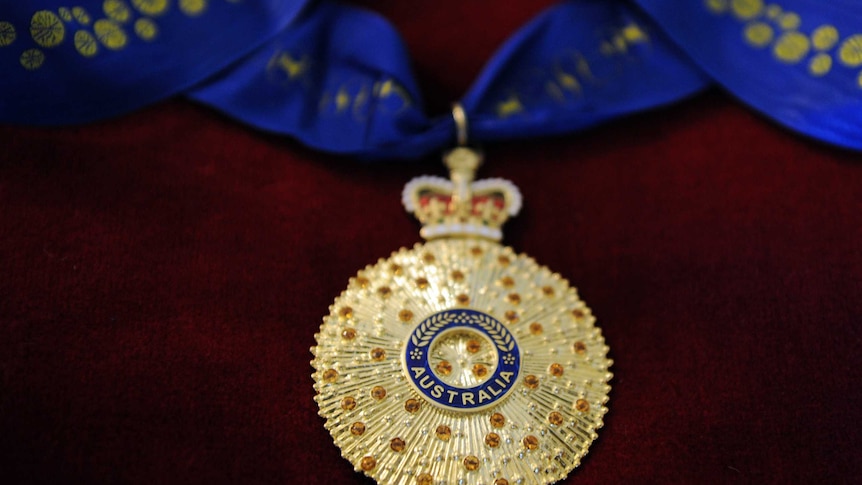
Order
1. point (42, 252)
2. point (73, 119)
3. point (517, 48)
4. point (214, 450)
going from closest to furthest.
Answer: point (214, 450) → point (42, 252) → point (73, 119) → point (517, 48)

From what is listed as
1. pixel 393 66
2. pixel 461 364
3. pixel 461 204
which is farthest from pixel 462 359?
pixel 393 66

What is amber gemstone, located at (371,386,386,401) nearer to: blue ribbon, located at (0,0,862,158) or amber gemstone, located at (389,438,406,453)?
amber gemstone, located at (389,438,406,453)

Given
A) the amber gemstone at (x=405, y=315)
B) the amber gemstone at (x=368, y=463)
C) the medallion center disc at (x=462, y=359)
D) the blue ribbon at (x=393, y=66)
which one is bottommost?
the amber gemstone at (x=368, y=463)

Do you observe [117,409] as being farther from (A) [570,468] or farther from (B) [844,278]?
(B) [844,278]

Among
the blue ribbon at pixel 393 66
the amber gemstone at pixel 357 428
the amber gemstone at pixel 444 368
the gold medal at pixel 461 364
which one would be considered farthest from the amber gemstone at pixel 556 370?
the blue ribbon at pixel 393 66

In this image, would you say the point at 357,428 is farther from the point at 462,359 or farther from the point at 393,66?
the point at 393,66

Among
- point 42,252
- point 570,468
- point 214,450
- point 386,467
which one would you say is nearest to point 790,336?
point 570,468

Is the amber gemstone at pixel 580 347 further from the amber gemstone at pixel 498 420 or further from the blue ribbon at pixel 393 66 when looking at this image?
the blue ribbon at pixel 393 66
